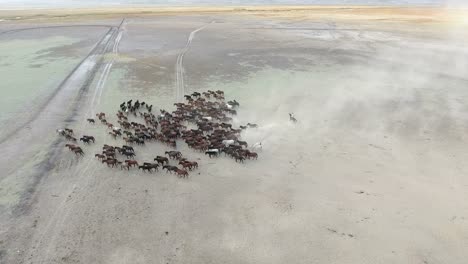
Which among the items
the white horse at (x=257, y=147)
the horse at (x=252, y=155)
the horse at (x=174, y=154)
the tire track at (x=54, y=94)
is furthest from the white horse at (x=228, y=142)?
the tire track at (x=54, y=94)

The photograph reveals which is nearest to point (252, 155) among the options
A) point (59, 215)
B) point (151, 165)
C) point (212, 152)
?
point (212, 152)

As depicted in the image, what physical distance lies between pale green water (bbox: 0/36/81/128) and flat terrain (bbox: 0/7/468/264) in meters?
0.20

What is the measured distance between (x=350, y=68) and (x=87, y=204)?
79.3 ft

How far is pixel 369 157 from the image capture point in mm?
15969

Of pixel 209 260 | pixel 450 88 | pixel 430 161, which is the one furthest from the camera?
pixel 450 88

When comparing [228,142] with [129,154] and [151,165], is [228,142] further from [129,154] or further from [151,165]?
[129,154]

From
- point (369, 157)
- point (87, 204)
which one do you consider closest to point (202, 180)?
point (87, 204)

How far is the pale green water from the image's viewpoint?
74.3ft

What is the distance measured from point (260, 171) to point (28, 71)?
23183 millimetres

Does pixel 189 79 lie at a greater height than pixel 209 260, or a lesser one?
greater

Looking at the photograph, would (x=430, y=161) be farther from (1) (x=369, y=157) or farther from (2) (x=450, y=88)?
(2) (x=450, y=88)

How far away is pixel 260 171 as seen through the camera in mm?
15055

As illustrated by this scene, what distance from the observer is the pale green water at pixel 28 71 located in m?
22.6

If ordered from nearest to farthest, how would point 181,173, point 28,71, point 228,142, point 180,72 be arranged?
1. point 181,173
2. point 228,142
3. point 28,71
4. point 180,72
